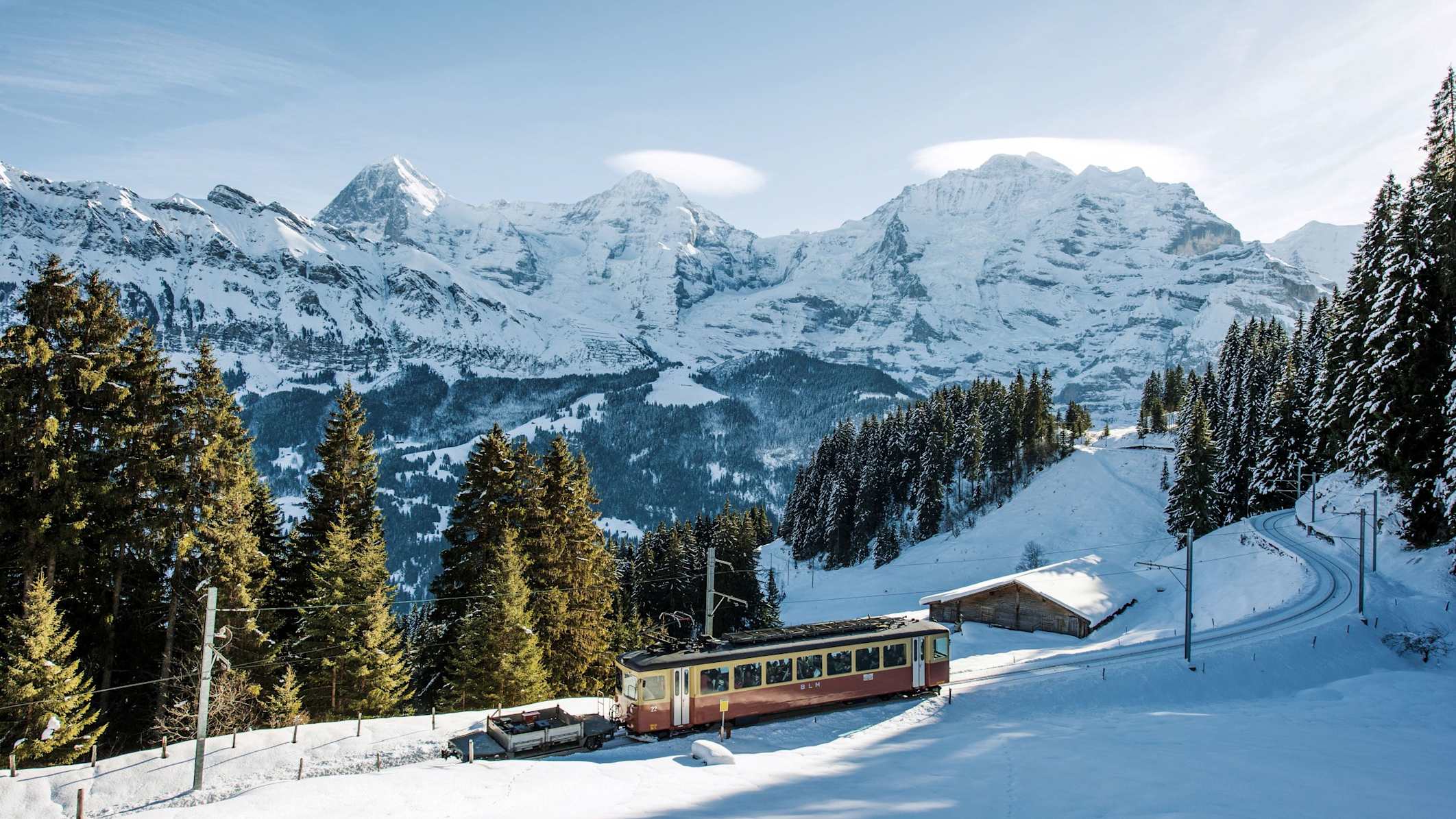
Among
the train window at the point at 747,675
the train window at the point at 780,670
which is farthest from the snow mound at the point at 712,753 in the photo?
the train window at the point at 780,670

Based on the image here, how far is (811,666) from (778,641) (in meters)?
1.50

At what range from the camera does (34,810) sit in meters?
21.3

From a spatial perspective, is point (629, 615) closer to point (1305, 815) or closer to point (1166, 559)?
point (1166, 559)

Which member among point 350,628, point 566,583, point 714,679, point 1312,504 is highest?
point 1312,504

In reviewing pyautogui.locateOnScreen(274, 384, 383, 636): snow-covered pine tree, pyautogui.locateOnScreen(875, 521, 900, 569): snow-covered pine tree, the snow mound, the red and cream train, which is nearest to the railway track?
the red and cream train

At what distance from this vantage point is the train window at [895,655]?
31.6 meters

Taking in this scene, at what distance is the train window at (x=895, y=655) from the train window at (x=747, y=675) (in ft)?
19.4

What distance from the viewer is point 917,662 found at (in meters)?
32.5

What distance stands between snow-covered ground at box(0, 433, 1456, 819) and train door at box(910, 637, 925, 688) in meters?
0.86

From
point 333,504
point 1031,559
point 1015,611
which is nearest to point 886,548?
point 1031,559

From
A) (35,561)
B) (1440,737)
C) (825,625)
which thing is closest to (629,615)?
(825,625)

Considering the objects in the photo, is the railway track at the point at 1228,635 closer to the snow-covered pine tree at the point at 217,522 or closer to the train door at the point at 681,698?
the train door at the point at 681,698

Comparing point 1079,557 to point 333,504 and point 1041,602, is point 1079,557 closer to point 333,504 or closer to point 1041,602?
point 1041,602

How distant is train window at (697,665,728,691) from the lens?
27281 millimetres
